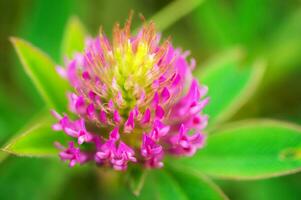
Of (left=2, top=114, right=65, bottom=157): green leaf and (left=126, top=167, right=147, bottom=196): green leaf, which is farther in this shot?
(left=126, top=167, right=147, bottom=196): green leaf

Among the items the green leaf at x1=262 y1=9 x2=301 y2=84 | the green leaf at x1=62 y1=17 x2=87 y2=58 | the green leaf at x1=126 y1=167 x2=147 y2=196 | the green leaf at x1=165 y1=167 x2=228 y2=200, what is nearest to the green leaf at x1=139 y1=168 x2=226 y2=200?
the green leaf at x1=165 y1=167 x2=228 y2=200

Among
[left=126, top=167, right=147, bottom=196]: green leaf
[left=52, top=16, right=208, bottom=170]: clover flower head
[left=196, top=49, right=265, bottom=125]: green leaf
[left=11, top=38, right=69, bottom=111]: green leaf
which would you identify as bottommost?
[left=126, top=167, right=147, bottom=196]: green leaf

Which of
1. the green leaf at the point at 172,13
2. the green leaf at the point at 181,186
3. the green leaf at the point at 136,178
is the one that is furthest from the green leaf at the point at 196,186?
the green leaf at the point at 172,13

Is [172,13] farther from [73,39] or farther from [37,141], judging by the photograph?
[37,141]

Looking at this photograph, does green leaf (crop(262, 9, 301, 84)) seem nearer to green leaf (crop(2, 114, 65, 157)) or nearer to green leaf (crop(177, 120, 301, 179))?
green leaf (crop(177, 120, 301, 179))

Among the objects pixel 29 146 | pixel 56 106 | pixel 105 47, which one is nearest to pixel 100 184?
pixel 56 106

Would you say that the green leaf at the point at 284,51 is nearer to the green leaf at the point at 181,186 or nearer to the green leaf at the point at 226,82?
the green leaf at the point at 226,82

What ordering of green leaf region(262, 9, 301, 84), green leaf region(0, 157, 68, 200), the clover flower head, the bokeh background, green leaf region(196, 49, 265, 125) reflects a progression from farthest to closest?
green leaf region(262, 9, 301, 84) < the bokeh background < green leaf region(0, 157, 68, 200) < green leaf region(196, 49, 265, 125) < the clover flower head

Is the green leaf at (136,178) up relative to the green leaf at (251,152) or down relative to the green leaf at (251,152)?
down
